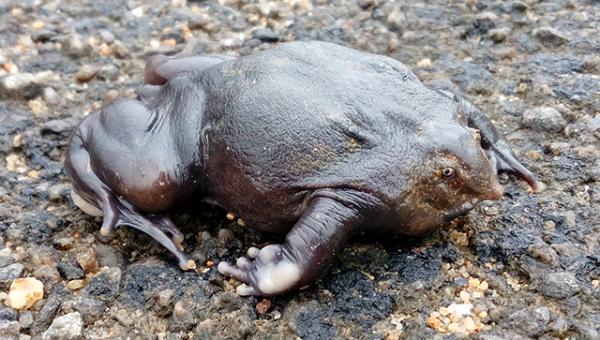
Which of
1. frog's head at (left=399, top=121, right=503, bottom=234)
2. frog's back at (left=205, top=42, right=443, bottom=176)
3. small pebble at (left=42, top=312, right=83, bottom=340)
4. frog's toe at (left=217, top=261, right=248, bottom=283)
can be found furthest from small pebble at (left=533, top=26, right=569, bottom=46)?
small pebble at (left=42, top=312, right=83, bottom=340)

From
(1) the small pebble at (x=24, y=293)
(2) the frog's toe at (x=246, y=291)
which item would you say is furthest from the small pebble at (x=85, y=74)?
(2) the frog's toe at (x=246, y=291)

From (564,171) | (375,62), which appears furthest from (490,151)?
(375,62)

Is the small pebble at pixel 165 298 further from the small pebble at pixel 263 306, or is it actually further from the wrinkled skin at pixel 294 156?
the small pebble at pixel 263 306

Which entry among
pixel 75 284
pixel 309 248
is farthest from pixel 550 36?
pixel 75 284

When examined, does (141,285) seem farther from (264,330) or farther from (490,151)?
(490,151)

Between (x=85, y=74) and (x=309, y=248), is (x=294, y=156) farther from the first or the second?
(x=85, y=74)

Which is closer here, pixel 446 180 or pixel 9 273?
pixel 446 180

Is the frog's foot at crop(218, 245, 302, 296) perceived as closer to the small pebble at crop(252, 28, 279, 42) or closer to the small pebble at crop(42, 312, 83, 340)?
the small pebble at crop(42, 312, 83, 340)
